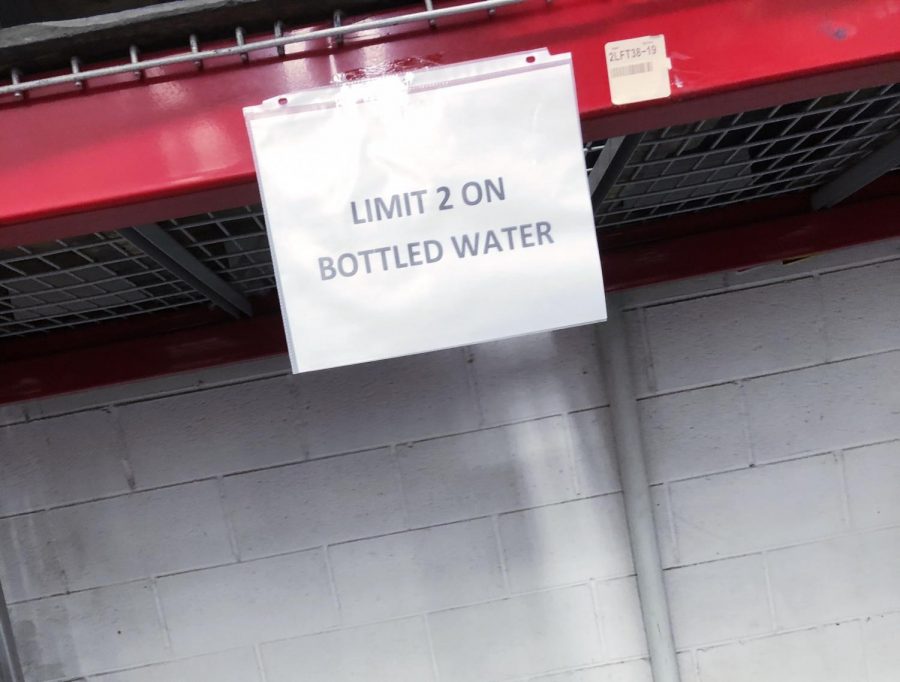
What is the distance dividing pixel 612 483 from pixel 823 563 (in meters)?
0.48

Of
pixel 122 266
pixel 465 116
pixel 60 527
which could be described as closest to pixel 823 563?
pixel 465 116

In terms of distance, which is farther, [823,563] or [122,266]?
[823,563]

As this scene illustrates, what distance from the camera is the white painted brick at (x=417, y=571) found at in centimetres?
117

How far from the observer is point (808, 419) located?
3.92 feet

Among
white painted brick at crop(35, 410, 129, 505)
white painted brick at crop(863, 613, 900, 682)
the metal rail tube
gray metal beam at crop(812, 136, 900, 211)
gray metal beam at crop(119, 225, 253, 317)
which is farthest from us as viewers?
white painted brick at crop(863, 613, 900, 682)

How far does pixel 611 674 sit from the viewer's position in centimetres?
121

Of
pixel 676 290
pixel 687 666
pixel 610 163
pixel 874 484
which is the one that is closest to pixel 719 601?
pixel 687 666

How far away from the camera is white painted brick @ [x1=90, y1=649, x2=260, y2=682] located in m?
1.16

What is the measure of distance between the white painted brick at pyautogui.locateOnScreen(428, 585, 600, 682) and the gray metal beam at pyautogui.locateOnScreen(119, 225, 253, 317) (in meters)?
0.73

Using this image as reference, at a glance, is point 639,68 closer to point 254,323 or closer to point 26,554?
point 254,323

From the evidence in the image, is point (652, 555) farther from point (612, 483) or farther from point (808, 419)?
point (808, 419)

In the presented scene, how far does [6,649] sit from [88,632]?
0.14 metres

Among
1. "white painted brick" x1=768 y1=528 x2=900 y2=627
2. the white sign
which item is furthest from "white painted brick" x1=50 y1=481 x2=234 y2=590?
"white painted brick" x1=768 y1=528 x2=900 y2=627

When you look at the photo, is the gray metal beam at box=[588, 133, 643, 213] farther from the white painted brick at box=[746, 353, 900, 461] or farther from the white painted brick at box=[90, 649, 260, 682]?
the white painted brick at box=[90, 649, 260, 682]
